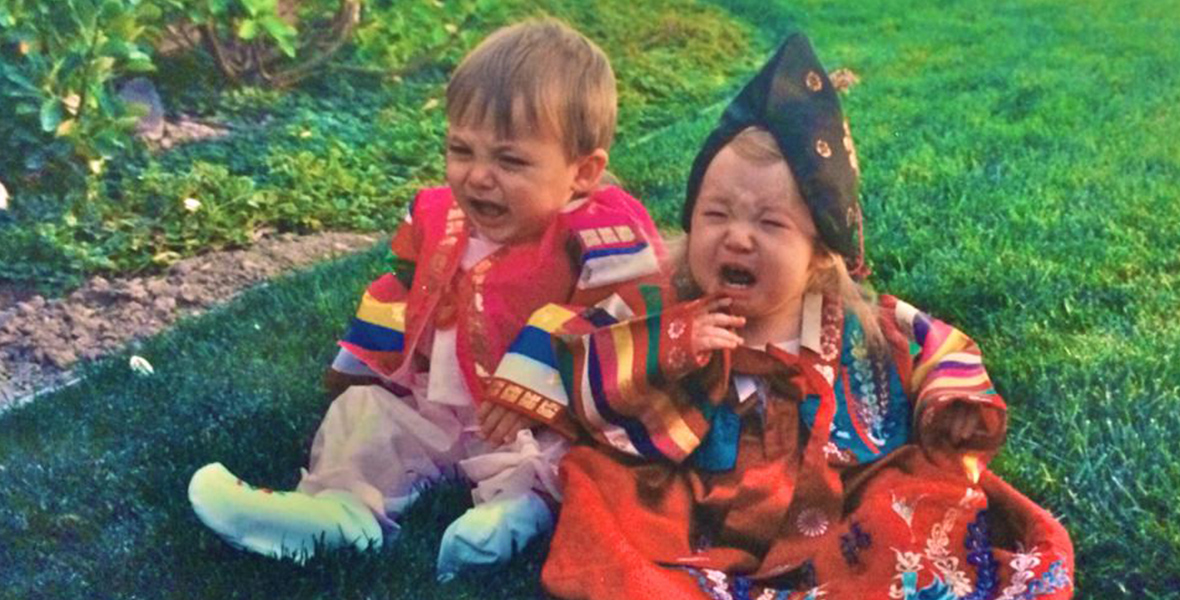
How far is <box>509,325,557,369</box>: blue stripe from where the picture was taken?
121 inches

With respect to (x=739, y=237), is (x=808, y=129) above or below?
above

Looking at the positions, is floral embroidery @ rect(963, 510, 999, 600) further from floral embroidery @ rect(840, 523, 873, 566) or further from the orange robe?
floral embroidery @ rect(840, 523, 873, 566)

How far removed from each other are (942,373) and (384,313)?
121 cm

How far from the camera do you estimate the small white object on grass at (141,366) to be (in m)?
3.78

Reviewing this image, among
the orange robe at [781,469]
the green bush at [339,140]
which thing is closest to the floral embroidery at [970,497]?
the orange robe at [781,469]

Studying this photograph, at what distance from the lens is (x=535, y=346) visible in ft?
10.2

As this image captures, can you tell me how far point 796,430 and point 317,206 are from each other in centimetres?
224

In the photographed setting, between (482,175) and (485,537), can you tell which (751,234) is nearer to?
(482,175)

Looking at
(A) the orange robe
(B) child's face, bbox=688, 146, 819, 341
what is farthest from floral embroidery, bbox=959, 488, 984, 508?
(B) child's face, bbox=688, 146, 819, 341

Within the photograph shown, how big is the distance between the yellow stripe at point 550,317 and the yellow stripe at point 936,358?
2.28 feet

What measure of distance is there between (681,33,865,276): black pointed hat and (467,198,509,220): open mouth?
48 cm

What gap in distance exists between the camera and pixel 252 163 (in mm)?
4895

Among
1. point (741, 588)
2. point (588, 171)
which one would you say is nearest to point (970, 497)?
point (741, 588)

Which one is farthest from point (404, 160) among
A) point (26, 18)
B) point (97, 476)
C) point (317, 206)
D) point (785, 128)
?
point (785, 128)
